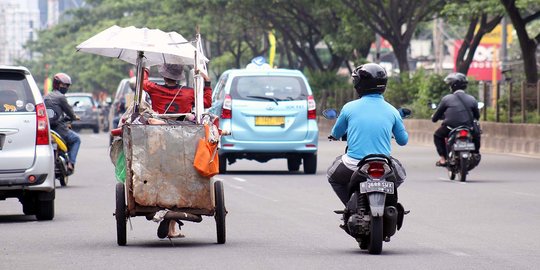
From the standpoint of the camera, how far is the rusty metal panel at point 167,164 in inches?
471

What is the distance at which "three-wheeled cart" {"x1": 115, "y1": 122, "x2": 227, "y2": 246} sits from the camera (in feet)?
39.2

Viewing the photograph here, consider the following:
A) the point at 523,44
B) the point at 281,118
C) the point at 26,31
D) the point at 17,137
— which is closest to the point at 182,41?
the point at 17,137

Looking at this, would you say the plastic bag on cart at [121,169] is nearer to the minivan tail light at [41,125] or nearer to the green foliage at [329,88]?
the minivan tail light at [41,125]

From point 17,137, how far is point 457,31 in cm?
7738

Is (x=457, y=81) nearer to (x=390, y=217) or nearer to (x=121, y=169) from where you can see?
(x=121, y=169)

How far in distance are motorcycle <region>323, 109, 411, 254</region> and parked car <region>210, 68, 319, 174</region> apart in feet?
40.6

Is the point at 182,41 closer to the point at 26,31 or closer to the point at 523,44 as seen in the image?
the point at 523,44

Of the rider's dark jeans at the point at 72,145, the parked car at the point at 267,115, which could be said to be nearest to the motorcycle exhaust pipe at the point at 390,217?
the rider's dark jeans at the point at 72,145

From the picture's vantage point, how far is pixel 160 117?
1238 centimetres

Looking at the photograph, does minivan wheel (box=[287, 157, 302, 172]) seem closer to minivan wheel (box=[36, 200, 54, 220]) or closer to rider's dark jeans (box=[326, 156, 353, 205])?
minivan wheel (box=[36, 200, 54, 220])

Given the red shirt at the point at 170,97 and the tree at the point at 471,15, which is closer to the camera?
the red shirt at the point at 170,97

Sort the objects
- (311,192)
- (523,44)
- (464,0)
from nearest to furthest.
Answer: (311,192), (523,44), (464,0)

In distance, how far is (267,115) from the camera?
77.8 ft

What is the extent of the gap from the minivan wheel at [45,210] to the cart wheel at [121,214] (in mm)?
2985
